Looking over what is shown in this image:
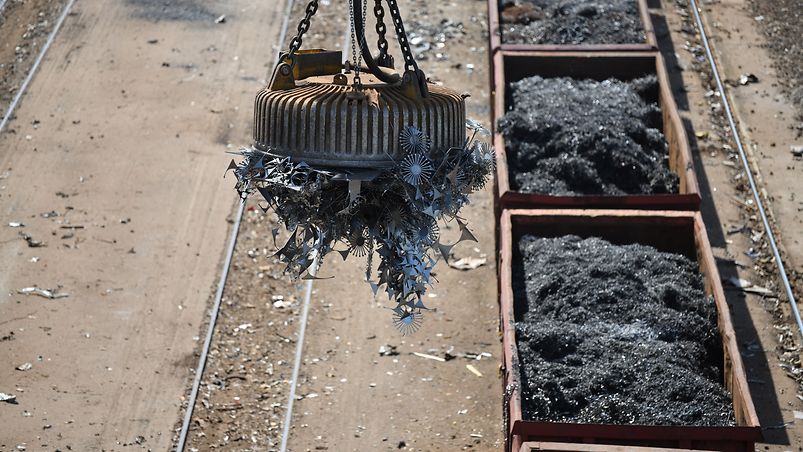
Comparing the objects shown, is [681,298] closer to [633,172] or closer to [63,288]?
[633,172]

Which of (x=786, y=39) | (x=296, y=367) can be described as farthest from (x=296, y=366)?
(x=786, y=39)

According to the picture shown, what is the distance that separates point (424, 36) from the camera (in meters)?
14.7

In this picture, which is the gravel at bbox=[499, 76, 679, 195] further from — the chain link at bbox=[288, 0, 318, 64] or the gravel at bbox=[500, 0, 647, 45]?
the chain link at bbox=[288, 0, 318, 64]

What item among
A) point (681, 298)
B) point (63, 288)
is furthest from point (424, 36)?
point (681, 298)

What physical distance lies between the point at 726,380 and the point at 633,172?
10.1 ft

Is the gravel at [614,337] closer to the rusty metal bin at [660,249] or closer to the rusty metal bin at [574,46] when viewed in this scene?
the rusty metal bin at [660,249]

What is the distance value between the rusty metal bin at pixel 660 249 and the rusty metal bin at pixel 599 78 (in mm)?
151

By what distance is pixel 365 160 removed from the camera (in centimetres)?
424

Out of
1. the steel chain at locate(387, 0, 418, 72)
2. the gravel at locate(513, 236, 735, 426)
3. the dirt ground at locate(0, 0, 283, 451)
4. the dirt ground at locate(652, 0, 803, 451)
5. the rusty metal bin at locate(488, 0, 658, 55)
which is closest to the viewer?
the steel chain at locate(387, 0, 418, 72)

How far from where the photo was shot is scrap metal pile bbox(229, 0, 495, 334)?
420 cm

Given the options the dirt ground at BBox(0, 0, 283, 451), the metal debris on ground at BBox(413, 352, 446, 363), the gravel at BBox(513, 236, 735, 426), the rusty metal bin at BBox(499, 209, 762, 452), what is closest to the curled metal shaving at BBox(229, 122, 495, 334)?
the rusty metal bin at BBox(499, 209, 762, 452)

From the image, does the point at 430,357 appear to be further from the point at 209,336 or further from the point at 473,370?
the point at 209,336

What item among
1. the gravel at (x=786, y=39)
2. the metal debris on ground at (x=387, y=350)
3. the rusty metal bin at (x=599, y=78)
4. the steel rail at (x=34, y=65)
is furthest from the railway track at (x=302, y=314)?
the steel rail at (x=34, y=65)

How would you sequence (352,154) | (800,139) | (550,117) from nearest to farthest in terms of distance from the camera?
(352,154), (550,117), (800,139)
